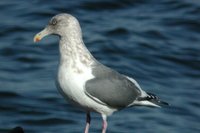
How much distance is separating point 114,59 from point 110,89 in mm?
5609

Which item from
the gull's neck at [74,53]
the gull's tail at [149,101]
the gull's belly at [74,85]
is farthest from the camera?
→ the gull's tail at [149,101]

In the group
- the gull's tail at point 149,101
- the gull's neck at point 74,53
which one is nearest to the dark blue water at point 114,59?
the gull's tail at point 149,101

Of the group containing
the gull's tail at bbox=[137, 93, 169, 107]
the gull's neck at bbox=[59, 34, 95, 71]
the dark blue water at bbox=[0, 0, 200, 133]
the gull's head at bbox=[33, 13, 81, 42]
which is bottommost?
the dark blue water at bbox=[0, 0, 200, 133]

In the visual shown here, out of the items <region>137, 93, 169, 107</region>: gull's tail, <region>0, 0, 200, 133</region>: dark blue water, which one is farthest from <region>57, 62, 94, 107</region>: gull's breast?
<region>0, 0, 200, 133</region>: dark blue water

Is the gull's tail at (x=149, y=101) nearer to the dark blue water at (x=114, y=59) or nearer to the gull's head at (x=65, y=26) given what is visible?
the gull's head at (x=65, y=26)

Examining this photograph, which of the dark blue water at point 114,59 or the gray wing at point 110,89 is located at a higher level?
the gray wing at point 110,89

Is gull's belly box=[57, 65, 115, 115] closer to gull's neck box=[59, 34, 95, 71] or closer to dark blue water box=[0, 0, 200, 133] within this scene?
gull's neck box=[59, 34, 95, 71]

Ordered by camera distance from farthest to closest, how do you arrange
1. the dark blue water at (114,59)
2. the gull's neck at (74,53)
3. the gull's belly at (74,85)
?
Answer: the dark blue water at (114,59) → the gull's neck at (74,53) → the gull's belly at (74,85)

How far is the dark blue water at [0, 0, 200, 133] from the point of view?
1088 centimetres

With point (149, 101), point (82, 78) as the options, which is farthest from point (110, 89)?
point (149, 101)

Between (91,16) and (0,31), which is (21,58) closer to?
(0,31)

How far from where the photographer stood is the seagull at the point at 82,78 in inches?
300

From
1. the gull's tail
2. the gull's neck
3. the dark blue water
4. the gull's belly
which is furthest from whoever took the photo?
A: the dark blue water

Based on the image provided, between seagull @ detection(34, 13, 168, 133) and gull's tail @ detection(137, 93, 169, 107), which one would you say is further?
gull's tail @ detection(137, 93, 169, 107)
